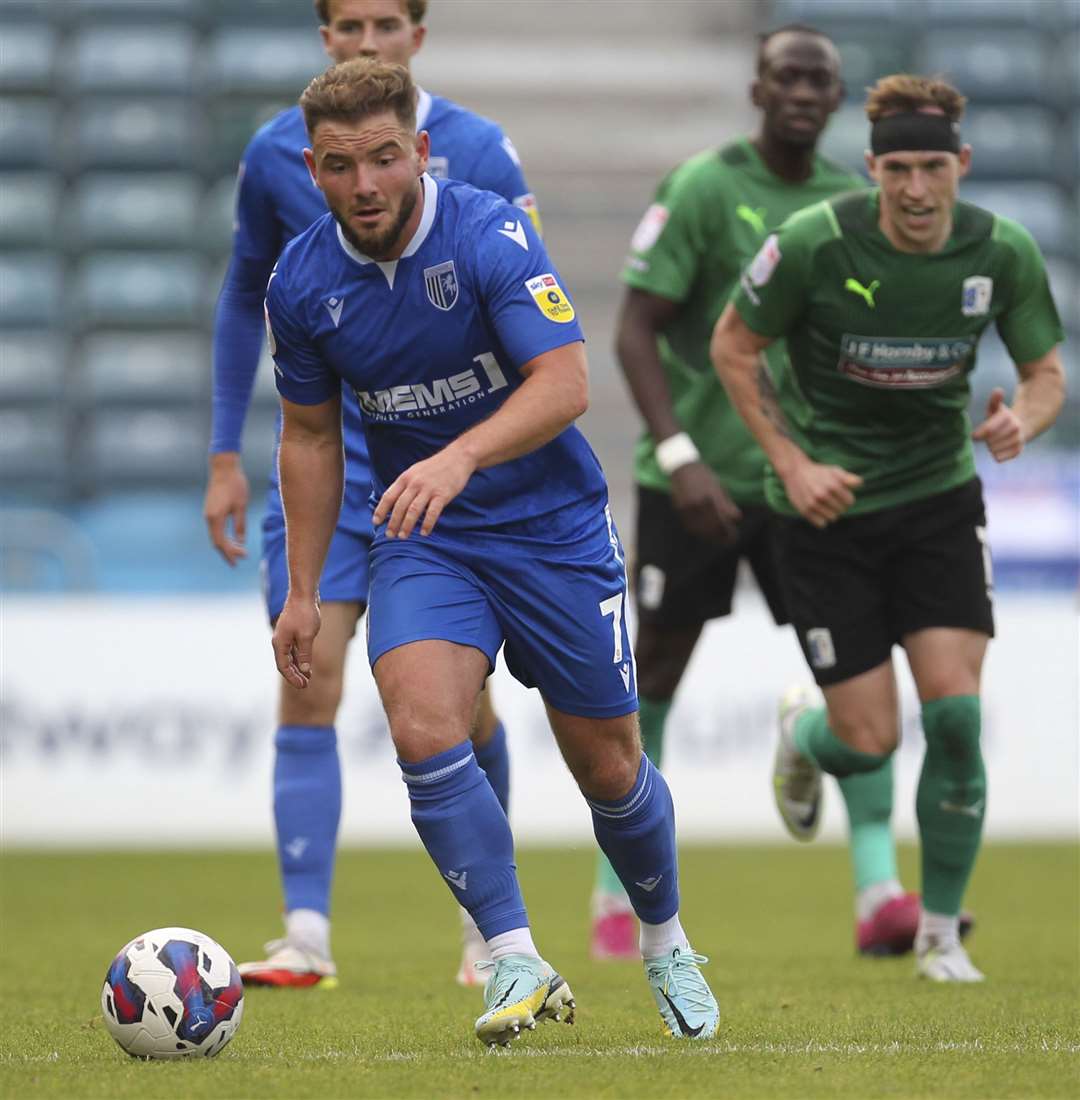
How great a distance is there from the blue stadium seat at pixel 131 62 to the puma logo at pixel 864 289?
12320 mm

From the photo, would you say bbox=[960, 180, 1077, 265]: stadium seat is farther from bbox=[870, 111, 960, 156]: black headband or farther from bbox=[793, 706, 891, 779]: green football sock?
bbox=[870, 111, 960, 156]: black headband

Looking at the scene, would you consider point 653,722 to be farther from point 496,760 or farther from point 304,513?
point 304,513

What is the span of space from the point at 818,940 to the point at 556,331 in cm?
Result: 360

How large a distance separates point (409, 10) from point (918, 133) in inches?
53.0

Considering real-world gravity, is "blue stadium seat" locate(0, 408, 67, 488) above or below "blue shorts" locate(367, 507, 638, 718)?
below

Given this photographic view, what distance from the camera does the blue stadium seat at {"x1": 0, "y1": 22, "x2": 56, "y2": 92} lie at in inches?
671

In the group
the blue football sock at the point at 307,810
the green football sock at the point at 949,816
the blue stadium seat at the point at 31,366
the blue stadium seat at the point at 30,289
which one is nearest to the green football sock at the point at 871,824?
the green football sock at the point at 949,816

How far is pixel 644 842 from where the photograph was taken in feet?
13.8

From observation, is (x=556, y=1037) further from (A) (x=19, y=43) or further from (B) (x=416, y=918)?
(A) (x=19, y=43)

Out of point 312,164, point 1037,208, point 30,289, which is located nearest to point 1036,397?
point 312,164

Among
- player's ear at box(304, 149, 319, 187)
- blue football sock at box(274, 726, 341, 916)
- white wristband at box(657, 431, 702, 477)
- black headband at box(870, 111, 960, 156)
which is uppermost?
player's ear at box(304, 149, 319, 187)

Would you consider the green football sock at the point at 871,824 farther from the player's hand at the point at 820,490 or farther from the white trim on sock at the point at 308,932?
the white trim on sock at the point at 308,932

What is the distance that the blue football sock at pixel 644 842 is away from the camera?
4188 mm

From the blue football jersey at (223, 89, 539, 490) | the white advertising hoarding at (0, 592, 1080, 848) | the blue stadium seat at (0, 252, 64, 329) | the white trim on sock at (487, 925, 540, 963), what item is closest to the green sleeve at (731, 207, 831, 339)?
the blue football jersey at (223, 89, 539, 490)
